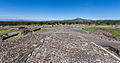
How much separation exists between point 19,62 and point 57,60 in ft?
12.8

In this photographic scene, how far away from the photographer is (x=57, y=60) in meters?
6.79

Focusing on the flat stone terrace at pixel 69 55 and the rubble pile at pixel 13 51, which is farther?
the rubble pile at pixel 13 51

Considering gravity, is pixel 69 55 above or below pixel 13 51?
above

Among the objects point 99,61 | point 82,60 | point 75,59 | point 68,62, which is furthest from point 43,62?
point 99,61

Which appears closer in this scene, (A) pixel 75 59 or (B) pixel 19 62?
(B) pixel 19 62

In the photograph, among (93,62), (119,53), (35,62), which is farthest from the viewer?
(119,53)

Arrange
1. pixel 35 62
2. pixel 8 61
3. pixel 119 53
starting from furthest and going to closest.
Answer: pixel 119 53 → pixel 8 61 → pixel 35 62

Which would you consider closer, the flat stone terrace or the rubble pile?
the flat stone terrace

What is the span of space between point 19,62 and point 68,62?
16.4 feet

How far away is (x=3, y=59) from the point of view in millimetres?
7664

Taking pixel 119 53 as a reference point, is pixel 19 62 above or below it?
above

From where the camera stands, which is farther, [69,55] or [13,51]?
[13,51]

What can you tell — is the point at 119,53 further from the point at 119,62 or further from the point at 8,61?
the point at 8,61

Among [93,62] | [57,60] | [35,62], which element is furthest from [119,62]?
[35,62]
